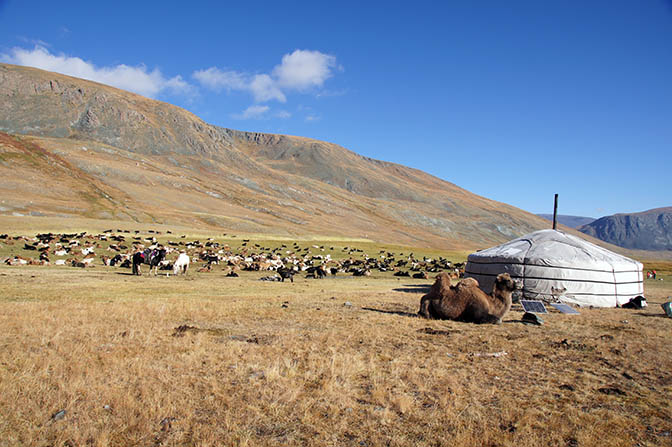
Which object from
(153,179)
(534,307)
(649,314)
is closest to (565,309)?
→ (534,307)

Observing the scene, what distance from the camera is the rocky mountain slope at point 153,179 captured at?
80.9 meters

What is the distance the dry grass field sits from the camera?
523 centimetres

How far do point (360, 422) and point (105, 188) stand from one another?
101223 mm

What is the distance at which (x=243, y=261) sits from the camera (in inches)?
1325

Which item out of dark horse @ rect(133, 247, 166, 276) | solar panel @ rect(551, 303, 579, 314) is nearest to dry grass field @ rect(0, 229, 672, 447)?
solar panel @ rect(551, 303, 579, 314)

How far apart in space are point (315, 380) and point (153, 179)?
11224 centimetres

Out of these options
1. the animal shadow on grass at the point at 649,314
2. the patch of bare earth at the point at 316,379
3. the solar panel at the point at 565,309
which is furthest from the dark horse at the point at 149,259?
the animal shadow on grass at the point at 649,314

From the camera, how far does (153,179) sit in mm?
107938

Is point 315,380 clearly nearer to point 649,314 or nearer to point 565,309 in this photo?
point 565,309

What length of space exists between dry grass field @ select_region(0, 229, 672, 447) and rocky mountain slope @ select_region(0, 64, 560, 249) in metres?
66.9

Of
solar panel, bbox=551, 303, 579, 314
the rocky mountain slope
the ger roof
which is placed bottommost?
solar panel, bbox=551, 303, 579, 314

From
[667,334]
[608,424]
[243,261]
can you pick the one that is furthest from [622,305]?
[243,261]

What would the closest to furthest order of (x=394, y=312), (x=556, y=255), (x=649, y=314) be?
(x=394, y=312) < (x=649, y=314) < (x=556, y=255)

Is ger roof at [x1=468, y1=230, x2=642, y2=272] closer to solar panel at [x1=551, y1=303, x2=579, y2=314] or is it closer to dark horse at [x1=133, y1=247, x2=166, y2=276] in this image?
solar panel at [x1=551, y1=303, x2=579, y2=314]
